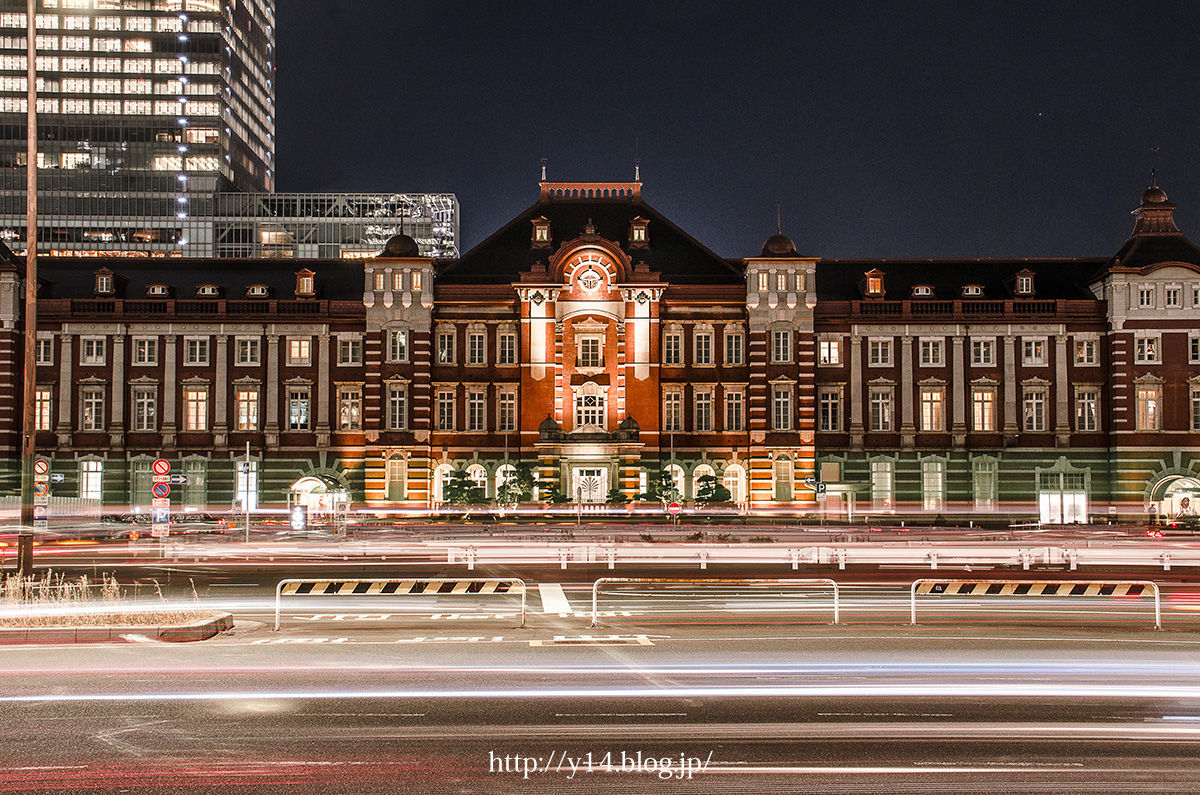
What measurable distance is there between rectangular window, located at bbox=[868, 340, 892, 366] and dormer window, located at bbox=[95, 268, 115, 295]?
1728 inches

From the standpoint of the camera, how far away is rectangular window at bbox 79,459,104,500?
66.6 m

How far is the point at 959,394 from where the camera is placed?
67.4 meters

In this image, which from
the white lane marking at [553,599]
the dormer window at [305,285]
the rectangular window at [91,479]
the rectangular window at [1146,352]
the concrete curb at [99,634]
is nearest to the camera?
the concrete curb at [99,634]

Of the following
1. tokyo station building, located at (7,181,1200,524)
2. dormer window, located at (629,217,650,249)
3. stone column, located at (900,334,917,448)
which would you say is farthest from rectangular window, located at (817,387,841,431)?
dormer window, located at (629,217,650,249)

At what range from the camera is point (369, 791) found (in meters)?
11.3

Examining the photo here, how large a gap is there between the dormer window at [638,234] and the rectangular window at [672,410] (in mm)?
9309

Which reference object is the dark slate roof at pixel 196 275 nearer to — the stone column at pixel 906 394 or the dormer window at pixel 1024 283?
the stone column at pixel 906 394

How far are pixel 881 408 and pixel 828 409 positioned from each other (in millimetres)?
3082

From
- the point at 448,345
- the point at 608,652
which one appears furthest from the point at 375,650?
the point at 448,345

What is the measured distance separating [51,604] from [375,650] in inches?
303

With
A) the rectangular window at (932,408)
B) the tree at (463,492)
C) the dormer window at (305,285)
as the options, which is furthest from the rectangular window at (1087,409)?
the dormer window at (305,285)

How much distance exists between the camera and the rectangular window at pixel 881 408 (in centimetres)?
6775

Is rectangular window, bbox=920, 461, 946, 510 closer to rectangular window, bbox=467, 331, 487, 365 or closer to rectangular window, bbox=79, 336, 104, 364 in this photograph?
rectangular window, bbox=467, 331, 487, 365

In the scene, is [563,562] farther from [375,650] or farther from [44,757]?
[44,757]
